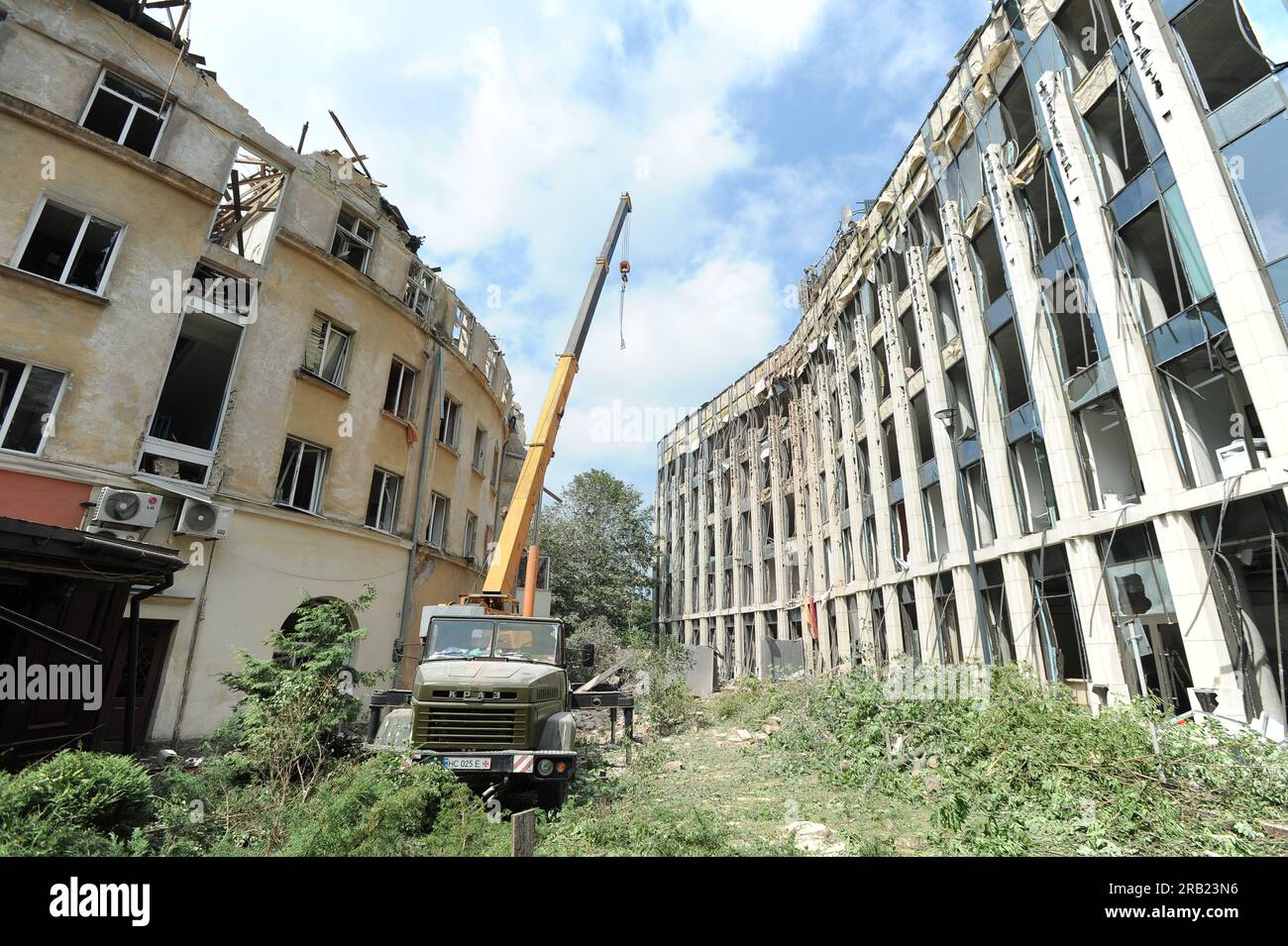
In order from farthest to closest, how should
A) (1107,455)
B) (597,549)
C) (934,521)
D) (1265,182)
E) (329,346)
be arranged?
(597,549) → (934,521) → (329,346) → (1107,455) → (1265,182)

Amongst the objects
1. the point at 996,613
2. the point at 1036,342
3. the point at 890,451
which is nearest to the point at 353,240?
the point at 1036,342

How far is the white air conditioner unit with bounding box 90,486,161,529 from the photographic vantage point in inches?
388

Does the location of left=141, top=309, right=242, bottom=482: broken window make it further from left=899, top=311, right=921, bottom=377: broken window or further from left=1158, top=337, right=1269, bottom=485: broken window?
left=899, top=311, right=921, bottom=377: broken window

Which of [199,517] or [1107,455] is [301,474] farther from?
[1107,455]

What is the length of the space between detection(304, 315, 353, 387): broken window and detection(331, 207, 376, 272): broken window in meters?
2.08

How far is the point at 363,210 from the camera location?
1609 centimetres

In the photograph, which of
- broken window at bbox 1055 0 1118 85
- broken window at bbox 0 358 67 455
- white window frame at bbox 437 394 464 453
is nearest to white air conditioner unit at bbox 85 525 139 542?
broken window at bbox 0 358 67 455

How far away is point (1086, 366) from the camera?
12.8 meters

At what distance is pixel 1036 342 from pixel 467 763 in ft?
48.5
